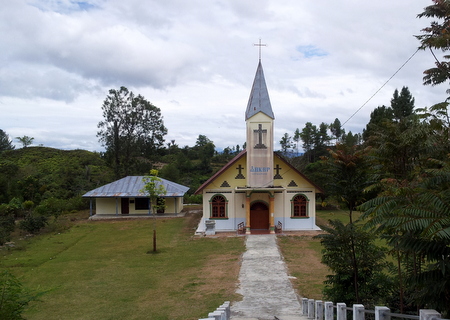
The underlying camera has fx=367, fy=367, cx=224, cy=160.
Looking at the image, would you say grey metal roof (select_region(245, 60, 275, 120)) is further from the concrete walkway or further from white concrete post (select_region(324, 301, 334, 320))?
white concrete post (select_region(324, 301, 334, 320))

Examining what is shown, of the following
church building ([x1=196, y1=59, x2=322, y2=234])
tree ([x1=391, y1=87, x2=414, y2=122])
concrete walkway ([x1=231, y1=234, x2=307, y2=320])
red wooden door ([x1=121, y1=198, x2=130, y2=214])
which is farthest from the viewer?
tree ([x1=391, y1=87, x2=414, y2=122])

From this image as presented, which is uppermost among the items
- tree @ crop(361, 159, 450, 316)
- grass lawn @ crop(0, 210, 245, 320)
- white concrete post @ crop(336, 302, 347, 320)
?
tree @ crop(361, 159, 450, 316)

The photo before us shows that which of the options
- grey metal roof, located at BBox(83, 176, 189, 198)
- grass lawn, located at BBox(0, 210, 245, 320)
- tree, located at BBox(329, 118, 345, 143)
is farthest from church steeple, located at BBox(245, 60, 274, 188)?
tree, located at BBox(329, 118, 345, 143)

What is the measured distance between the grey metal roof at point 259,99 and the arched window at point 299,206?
590 cm

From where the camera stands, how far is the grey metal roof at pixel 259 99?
944 inches

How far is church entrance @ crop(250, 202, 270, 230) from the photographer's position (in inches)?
972

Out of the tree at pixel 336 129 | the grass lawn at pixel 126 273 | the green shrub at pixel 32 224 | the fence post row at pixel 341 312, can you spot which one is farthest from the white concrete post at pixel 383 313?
the tree at pixel 336 129

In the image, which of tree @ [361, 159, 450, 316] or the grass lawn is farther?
the grass lawn

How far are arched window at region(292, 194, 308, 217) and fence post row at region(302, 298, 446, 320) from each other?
52.5ft

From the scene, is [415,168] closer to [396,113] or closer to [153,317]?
[153,317]

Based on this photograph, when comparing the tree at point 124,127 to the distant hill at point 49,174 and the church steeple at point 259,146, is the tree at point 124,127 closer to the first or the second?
the distant hill at point 49,174

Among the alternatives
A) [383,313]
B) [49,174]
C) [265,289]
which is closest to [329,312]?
[383,313]

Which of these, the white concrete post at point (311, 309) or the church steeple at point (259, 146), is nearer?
the white concrete post at point (311, 309)

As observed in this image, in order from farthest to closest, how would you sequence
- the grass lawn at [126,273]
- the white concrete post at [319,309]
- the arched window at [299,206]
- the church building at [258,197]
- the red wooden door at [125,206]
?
the red wooden door at [125,206]
the arched window at [299,206]
the church building at [258,197]
the grass lawn at [126,273]
the white concrete post at [319,309]
